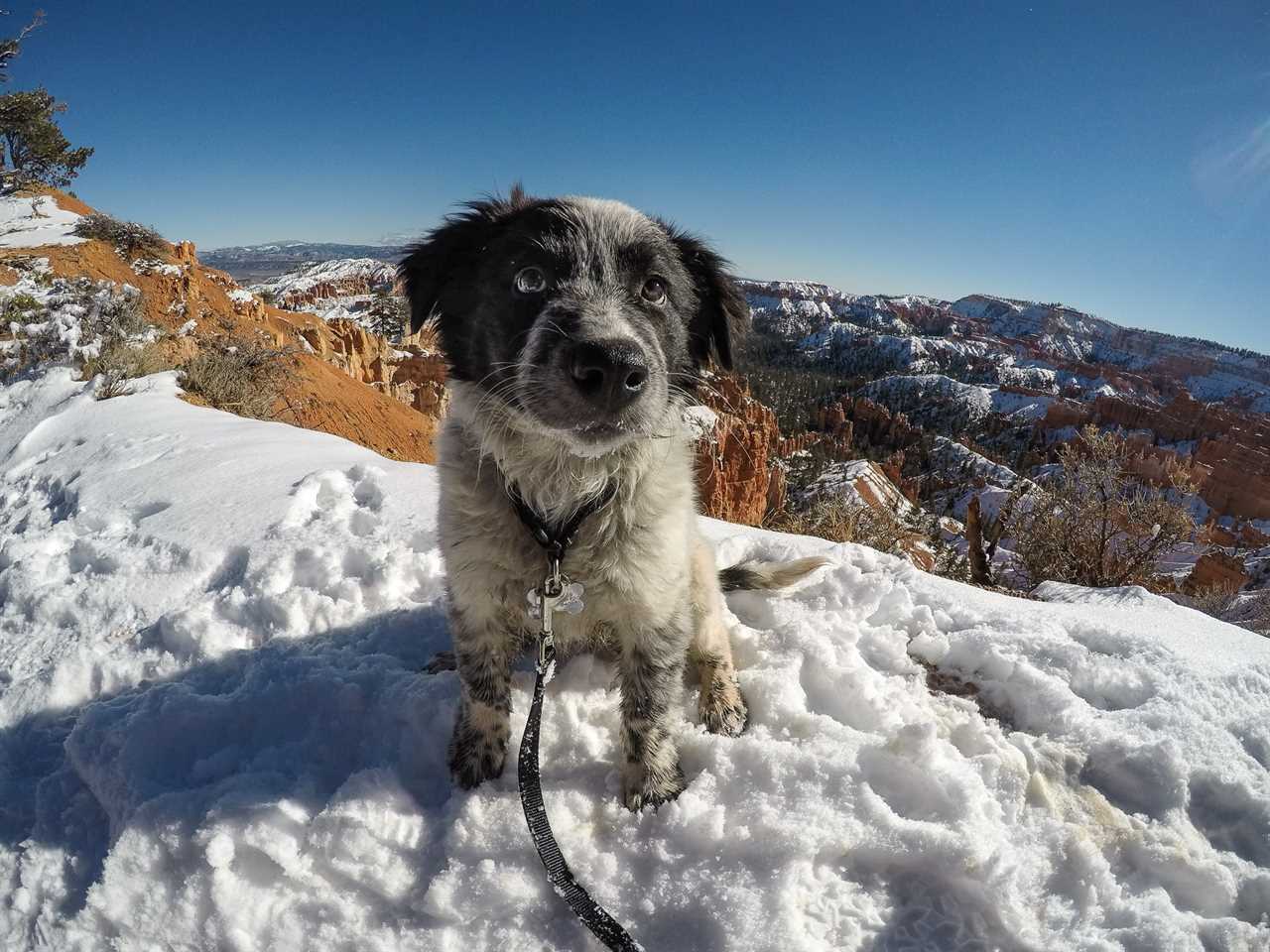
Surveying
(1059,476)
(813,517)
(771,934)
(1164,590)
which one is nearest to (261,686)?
(771,934)

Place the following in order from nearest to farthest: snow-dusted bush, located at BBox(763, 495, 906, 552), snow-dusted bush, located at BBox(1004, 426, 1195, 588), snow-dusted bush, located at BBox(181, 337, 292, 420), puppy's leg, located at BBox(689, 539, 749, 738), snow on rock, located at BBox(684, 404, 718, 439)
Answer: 1. puppy's leg, located at BBox(689, 539, 749, 738)
2. snow on rock, located at BBox(684, 404, 718, 439)
3. snow-dusted bush, located at BBox(181, 337, 292, 420)
4. snow-dusted bush, located at BBox(1004, 426, 1195, 588)
5. snow-dusted bush, located at BBox(763, 495, 906, 552)

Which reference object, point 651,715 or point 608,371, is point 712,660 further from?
point 608,371

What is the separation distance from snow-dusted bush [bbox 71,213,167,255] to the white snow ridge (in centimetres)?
1597

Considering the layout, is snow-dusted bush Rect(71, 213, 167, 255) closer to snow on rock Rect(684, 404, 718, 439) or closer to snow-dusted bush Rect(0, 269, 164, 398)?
snow-dusted bush Rect(0, 269, 164, 398)

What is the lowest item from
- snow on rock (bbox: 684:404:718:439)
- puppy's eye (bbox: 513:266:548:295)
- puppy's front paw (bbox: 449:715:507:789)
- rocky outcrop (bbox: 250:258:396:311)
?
puppy's front paw (bbox: 449:715:507:789)

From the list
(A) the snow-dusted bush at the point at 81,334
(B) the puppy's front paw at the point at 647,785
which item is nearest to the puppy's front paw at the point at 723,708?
(B) the puppy's front paw at the point at 647,785

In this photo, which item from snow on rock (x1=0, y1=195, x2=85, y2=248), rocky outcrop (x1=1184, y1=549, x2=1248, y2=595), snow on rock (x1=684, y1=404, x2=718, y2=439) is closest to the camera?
snow on rock (x1=684, y1=404, x2=718, y2=439)

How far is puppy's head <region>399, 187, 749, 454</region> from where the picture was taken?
1.83 meters

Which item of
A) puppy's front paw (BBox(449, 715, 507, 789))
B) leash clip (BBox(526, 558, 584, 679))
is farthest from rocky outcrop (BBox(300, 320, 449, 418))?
leash clip (BBox(526, 558, 584, 679))

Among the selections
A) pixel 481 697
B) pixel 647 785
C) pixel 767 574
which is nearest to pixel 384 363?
pixel 767 574

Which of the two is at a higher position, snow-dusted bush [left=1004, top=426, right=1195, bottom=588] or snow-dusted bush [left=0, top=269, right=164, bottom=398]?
snow-dusted bush [left=0, top=269, right=164, bottom=398]

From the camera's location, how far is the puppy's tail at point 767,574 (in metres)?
3.22

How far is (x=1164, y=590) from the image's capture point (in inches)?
477

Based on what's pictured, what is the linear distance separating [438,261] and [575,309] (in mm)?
813
